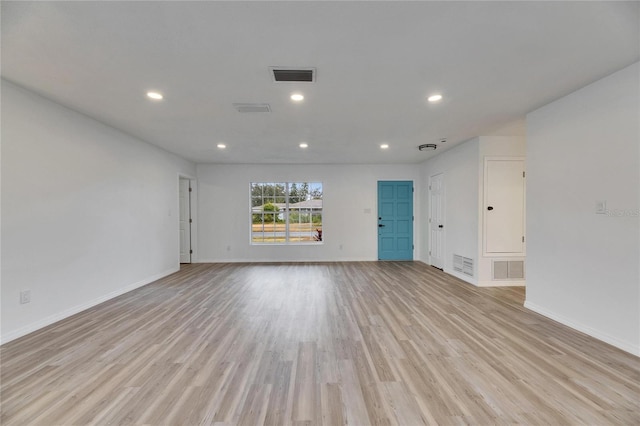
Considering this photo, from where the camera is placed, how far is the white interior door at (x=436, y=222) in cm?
588

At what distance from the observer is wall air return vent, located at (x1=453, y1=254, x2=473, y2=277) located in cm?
478

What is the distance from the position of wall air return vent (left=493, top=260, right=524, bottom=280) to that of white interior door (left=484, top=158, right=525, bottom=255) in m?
0.17

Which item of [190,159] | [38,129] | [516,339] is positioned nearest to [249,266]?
[190,159]

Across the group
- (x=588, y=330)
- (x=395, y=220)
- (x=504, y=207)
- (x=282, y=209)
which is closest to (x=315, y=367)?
(x=588, y=330)

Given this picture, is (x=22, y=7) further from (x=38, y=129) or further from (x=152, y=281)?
(x=152, y=281)

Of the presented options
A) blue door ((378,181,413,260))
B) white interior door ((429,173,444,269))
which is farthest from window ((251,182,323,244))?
white interior door ((429,173,444,269))

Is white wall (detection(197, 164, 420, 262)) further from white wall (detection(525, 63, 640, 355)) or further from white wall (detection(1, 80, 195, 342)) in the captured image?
white wall (detection(525, 63, 640, 355))

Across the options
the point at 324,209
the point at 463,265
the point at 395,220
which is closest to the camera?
the point at 463,265

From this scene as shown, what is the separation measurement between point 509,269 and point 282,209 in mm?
5094

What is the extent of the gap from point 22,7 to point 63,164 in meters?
2.11

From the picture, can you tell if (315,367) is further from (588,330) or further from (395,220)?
(395,220)

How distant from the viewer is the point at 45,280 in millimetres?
2934

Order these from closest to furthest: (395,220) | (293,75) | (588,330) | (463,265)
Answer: (293,75)
(588,330)
(463,265)
(395,220)

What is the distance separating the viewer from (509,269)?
4547mm
